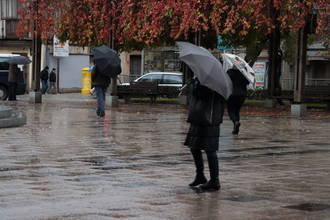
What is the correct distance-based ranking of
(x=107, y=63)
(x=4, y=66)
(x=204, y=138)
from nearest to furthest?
(x=204, y=138), (x=107, y=63), (x=4, y=66)

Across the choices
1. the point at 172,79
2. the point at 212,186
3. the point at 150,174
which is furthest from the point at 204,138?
the point at 172,79

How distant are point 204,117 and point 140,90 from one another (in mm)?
27895

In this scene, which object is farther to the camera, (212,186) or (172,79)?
(172,79)

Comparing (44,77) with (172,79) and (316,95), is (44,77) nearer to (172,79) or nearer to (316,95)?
(172,79)

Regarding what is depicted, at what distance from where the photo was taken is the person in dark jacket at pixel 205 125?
34.5 ft

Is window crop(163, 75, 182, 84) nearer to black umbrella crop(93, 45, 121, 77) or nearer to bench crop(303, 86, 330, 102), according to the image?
bench crop(303, 86, 330, 102)

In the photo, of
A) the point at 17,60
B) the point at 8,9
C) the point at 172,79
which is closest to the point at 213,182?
the point at 17,60

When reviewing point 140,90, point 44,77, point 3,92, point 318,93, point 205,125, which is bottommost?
point 3,92

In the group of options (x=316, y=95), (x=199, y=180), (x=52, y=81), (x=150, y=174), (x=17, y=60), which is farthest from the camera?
(x=52, y=81)

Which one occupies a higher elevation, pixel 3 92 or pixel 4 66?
pixel 4 66

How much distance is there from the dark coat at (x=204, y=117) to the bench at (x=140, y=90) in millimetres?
27480

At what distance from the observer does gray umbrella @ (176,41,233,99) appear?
10445mm

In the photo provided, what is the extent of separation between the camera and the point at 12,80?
129 ft

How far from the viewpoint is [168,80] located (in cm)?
4644
